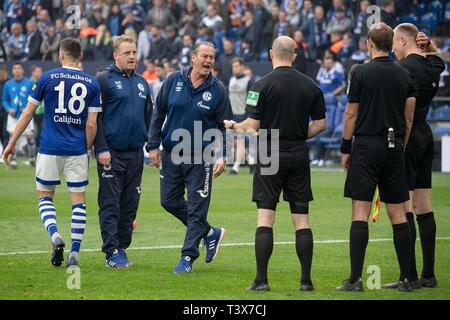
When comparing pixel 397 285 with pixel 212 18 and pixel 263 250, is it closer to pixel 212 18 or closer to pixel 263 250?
pixel 263 250

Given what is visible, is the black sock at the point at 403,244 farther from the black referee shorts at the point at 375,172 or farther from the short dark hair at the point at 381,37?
the short dark hair at the point at 381,37

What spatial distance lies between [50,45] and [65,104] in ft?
70.8

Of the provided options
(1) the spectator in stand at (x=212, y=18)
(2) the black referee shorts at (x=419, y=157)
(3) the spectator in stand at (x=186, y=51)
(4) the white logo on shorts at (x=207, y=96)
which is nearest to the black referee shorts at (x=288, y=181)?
(2) the black referee shorts at (x=419, y=157)

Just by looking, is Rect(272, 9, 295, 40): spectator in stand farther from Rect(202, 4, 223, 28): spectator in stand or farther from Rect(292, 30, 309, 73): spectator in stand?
Rect(202, 4, 223, 28): spectator in stand

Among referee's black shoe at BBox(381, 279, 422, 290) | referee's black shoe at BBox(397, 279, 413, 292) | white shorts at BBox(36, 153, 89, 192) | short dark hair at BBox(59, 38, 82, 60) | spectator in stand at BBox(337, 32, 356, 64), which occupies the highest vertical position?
short dark hair at BBox(59, 38, 82, 60)

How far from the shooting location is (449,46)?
A: 26.9 metres

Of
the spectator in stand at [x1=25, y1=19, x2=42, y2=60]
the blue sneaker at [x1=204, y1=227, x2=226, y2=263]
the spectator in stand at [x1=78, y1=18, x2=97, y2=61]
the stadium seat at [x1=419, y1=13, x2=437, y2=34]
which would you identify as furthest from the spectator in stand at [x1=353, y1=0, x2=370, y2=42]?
the blue sneaker at [x1=204, y1=227, x2=226, y2=263]

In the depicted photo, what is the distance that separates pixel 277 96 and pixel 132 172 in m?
2.63

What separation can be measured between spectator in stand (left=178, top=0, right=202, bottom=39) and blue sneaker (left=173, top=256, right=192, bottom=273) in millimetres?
20139

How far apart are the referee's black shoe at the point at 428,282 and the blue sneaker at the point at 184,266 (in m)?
2.36

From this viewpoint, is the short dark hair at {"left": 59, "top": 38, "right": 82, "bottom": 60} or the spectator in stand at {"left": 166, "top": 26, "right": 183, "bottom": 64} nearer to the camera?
the short dark hair at {"left": 59, "top": 38, "right": 82, "bottom": 60}

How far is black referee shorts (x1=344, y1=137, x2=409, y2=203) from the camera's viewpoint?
10030mm

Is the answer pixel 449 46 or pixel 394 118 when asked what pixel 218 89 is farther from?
pixel 449 46
